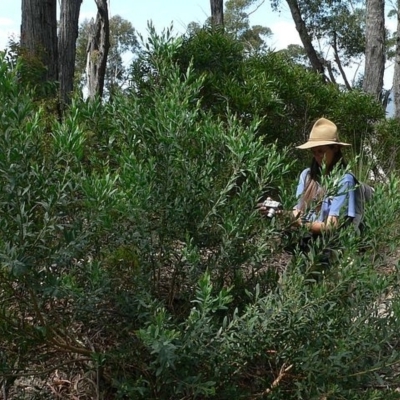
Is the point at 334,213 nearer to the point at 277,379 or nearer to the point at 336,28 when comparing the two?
the point at 277,379

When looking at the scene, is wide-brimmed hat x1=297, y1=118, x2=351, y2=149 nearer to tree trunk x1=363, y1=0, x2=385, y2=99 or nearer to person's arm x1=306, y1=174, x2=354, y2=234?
person's arm x1=306, y1=174, x2=354, y2=234

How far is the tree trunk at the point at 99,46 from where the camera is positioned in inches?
564

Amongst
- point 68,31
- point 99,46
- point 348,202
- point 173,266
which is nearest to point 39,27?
point 68,31

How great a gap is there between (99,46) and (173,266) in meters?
12.2

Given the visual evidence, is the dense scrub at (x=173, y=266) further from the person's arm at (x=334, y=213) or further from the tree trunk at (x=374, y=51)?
the tree trunk at (x=374, y=51)

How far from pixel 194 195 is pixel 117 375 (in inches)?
33.4

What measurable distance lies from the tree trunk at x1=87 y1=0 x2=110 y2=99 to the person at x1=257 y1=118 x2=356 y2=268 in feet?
35.8

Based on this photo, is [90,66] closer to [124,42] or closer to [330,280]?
[330,280]

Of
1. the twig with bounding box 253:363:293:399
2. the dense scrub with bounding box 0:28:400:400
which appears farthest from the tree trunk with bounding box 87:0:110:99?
the twig with bounding box 253:363:293:399

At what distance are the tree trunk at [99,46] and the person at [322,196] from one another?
1090 cm

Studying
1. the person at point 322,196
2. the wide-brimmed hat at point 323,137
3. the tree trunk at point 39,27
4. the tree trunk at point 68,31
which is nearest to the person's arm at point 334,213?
the person at point 322,196

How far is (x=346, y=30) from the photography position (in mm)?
32375

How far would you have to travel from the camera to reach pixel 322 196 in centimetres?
280

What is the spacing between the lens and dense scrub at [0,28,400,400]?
7.99 ft
